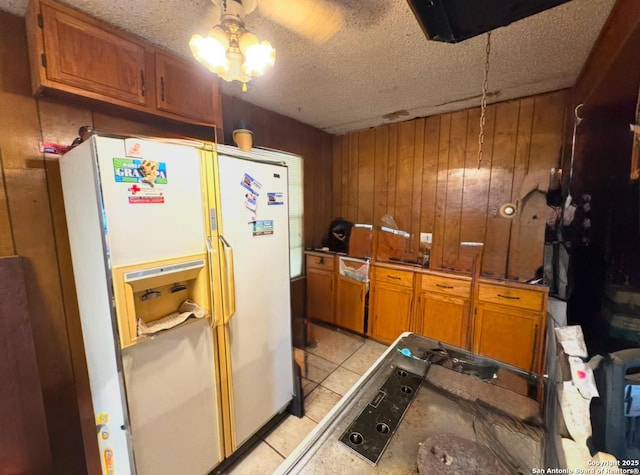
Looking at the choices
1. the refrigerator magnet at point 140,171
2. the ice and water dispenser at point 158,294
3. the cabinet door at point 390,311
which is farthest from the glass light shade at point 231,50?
the cabinet door at point 390,311

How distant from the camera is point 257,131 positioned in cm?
243

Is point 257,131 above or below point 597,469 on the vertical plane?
above

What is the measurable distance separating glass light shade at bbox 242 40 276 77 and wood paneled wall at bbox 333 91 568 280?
2.07 m

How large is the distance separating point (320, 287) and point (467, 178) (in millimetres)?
1950

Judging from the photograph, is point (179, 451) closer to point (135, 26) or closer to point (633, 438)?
point (633, 438)

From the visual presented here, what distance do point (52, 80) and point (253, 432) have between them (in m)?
2.10

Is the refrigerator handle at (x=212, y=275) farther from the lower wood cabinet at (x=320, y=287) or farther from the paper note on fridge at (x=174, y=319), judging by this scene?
the lower wood cabinet at (x=320, y=287)

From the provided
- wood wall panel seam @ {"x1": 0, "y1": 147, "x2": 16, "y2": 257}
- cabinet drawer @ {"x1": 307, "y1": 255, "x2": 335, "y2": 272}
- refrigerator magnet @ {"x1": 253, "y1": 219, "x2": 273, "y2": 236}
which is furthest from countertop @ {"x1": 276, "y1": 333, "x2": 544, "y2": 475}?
cabinet drawer @ {"x1": 307, "y1": 255, "x2": 335, "y2": 272}

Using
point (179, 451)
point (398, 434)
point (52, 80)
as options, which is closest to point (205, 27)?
point (52, 80)

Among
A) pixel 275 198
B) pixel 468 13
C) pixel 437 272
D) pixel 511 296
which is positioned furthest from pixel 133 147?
pixel 511 296

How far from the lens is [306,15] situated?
4.08 feet

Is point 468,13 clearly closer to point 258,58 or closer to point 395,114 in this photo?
point 258,58

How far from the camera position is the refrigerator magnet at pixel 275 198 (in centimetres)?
158

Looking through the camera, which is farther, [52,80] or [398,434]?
[52,80]
